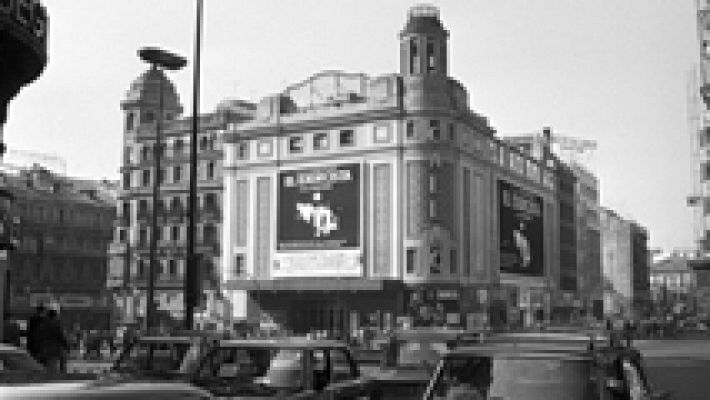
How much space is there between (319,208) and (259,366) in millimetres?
51219

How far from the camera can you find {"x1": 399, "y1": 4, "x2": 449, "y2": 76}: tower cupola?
60.5 metres

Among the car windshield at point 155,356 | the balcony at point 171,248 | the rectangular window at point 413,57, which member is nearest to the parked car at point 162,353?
the car windshield at point 155,356

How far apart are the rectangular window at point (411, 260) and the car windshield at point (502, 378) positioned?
1940 inches

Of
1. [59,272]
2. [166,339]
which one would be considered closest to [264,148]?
[59,272]

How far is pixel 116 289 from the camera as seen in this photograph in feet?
233

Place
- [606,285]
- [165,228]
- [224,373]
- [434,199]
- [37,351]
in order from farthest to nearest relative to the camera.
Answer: [606,285], [165,228], [434,199], [37,351], [224,373]

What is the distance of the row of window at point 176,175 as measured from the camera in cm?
6969

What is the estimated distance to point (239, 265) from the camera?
2530 inches

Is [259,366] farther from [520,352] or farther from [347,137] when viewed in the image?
[347,137]

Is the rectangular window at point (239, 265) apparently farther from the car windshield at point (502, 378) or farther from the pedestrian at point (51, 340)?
the car windshield at point (502, 378)

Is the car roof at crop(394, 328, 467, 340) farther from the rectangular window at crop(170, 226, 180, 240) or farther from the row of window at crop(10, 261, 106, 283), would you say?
the row of window at crop(10, 261, 106, 283)

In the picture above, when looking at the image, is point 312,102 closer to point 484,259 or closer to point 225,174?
point 225,174

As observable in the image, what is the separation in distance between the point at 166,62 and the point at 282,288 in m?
42.2

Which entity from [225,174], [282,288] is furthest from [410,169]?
[225,174]
